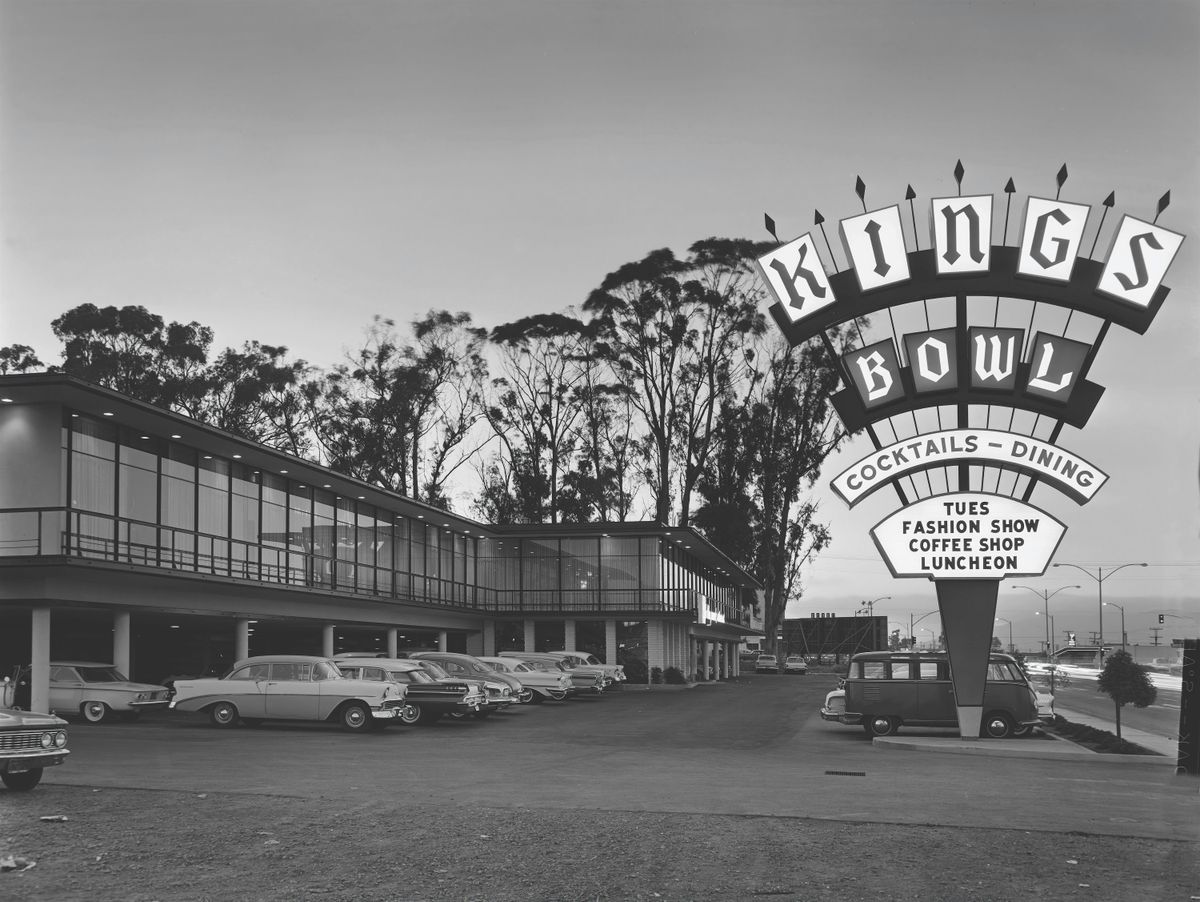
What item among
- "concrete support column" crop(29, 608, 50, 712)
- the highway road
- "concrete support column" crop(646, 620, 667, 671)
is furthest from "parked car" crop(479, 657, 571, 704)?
"concrete support column" crop(646, 620, 667, 671)

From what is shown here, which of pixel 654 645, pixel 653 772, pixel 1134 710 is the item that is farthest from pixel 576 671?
pixel 653 772

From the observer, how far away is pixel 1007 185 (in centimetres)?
2361

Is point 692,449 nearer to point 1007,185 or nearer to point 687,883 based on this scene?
point 1007,185

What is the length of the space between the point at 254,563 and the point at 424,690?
391 inches

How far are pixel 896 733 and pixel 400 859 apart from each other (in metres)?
18.5

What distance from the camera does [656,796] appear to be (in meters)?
14.4

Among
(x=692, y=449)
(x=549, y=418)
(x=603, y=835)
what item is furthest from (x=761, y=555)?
(x=603, y=835)

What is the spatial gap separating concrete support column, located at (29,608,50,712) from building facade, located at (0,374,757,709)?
4 centimetres

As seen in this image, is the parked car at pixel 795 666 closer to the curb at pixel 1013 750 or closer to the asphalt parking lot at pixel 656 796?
the curb at pixel 1013 750

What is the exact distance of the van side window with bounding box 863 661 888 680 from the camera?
2586cm

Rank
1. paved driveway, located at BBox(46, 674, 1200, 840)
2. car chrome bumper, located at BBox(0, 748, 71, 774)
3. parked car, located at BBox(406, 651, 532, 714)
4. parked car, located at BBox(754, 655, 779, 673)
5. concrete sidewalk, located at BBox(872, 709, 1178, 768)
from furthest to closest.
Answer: parked car, located at BBox(754, 655, 779, 673) < parked car, located at BBox(406, 651, 532, 714) < concrete sidewalk, located at BBox(872, 709, 1178, 768) < paved driveway, located at BBox(46, 674, 1200, 840) < car chrome bumper, located at BBox(0, 748, 71, 774)

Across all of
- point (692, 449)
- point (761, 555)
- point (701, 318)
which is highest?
point (701, 318)

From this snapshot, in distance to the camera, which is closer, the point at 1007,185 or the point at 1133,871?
the point at 1133,871

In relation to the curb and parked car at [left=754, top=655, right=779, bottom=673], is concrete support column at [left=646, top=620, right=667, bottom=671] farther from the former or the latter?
parked car at [left=754, top=655, right=779, bottom=673]
